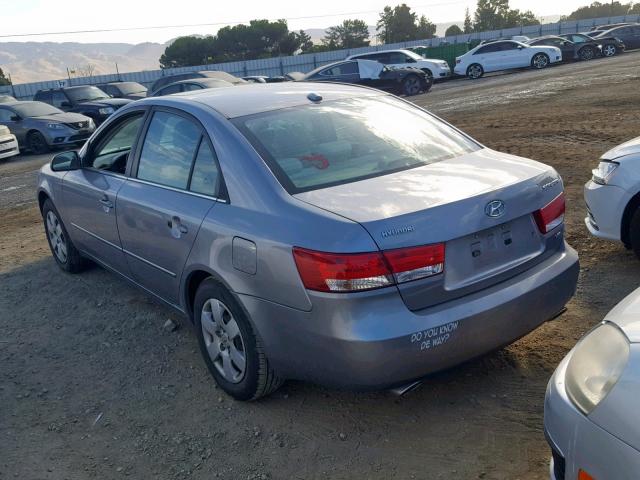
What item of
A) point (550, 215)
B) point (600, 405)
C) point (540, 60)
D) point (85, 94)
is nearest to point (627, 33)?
point (540, 60)

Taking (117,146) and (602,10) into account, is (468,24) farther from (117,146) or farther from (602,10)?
(117,146)

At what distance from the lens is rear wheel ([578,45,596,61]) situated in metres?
30.7

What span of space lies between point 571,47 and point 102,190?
29967mm

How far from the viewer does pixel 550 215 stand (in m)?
3.44

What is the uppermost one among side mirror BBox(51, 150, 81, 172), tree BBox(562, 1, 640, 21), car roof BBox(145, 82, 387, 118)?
car roof BBox(145, 82, 387, 118)

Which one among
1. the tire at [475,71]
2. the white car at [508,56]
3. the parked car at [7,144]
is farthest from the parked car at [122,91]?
the white car at [508,56]

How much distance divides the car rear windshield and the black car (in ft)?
52.5

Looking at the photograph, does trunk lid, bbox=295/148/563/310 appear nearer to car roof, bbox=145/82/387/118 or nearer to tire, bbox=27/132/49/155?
car roof, bbox=145/82/387/118

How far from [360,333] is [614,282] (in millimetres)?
2695

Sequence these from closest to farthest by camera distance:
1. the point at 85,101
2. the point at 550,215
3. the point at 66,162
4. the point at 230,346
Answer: the point at 550,215
the point at 230,346
the point at 66,162
the point at 85,101

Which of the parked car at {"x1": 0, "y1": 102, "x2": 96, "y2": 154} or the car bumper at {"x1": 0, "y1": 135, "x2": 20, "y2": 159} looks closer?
the car bumper at {"x1": 0, "y1": 135, "x2": 20, "y2": 159}

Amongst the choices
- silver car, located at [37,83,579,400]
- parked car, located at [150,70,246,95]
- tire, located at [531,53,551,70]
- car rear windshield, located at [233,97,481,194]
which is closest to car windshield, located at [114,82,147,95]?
parked car, located at [150,70,246,95]

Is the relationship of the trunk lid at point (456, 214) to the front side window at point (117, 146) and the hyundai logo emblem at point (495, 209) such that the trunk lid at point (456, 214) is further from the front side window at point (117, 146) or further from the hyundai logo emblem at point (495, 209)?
the front side window at point (117, 146)

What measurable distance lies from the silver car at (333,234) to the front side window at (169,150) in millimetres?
14
